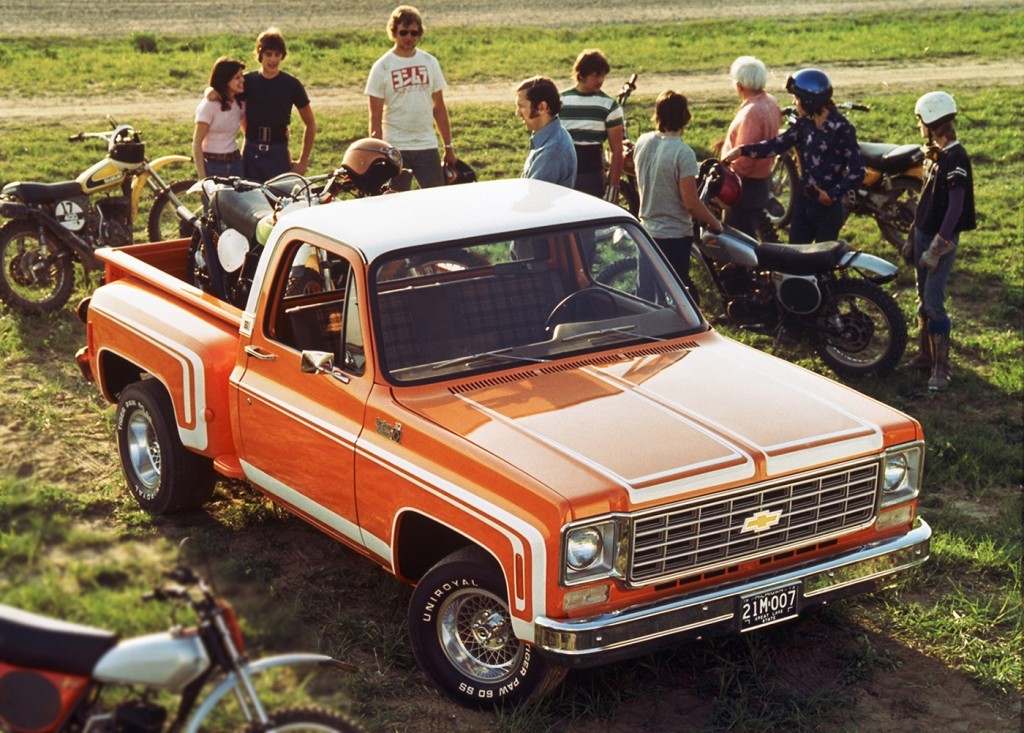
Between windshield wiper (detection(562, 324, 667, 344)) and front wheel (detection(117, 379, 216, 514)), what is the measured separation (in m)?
2.21

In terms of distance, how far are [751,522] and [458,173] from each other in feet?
19.9

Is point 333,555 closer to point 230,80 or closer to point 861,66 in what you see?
point 230,80

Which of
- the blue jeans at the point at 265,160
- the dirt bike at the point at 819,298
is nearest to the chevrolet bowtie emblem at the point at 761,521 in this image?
the dirt bike at the point at 819,298

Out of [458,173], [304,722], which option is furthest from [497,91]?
[304,722]

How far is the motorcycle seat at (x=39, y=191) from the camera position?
1098cm

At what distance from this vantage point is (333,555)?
286 inches

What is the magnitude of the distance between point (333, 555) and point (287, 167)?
499 centimetres

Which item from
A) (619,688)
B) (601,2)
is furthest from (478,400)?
(601,2)

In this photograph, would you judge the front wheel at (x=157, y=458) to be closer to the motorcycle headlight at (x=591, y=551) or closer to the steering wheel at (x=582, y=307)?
the steering wheel at (x=582, y=307)

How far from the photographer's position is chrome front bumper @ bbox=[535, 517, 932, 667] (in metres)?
5.27

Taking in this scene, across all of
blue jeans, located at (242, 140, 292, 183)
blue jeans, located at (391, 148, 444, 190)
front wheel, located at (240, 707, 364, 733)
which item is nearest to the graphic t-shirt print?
blue jeans, located at (391, 148, 444, 190)

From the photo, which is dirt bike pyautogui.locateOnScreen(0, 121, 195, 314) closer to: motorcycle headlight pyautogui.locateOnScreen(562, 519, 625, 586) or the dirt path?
motorcycle headlight pyautogui.locateOnScreen(562, 519, 625, 586)

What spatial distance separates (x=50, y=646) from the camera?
2.90 m

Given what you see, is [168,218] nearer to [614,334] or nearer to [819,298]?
[819,298]
